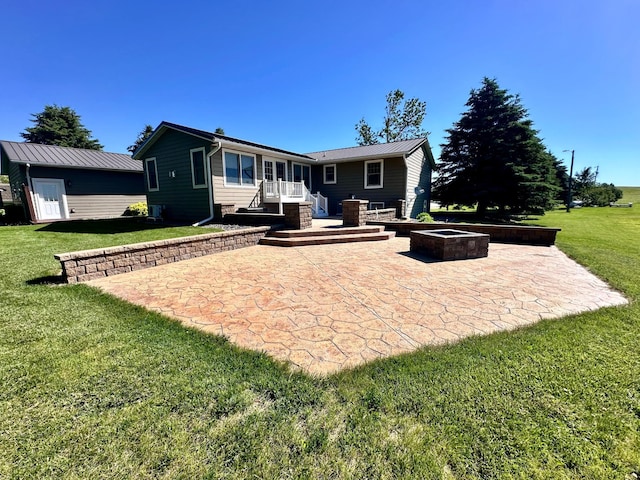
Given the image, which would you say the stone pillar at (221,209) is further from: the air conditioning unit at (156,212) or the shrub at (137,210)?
the shrub at (137,210)

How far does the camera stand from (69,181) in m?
13.7

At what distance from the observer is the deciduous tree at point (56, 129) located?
1243 inches

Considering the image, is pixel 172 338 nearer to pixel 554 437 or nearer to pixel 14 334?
pixel 14 334

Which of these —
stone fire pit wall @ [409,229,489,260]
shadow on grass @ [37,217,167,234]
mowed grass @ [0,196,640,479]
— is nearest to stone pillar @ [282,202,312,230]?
stone fire pit wall @ [409,229,489,260]

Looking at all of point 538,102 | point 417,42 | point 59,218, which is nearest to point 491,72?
point 538,102

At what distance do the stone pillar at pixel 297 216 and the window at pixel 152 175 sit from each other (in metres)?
7.91

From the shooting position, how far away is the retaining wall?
4.22 metres

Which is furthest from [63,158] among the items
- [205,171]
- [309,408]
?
[309,408]

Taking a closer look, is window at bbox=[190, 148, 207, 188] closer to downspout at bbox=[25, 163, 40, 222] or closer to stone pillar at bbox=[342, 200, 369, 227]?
stone pillar at bbox=[342, 200, 369, 227]

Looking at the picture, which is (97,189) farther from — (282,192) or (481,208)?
(481,208)

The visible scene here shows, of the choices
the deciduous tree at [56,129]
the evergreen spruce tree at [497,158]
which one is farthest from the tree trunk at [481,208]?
the deciduous tree at [56,129]

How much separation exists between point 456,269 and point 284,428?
465 centimetres

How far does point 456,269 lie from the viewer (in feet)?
16.8

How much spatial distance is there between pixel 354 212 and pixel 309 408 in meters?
7.84
